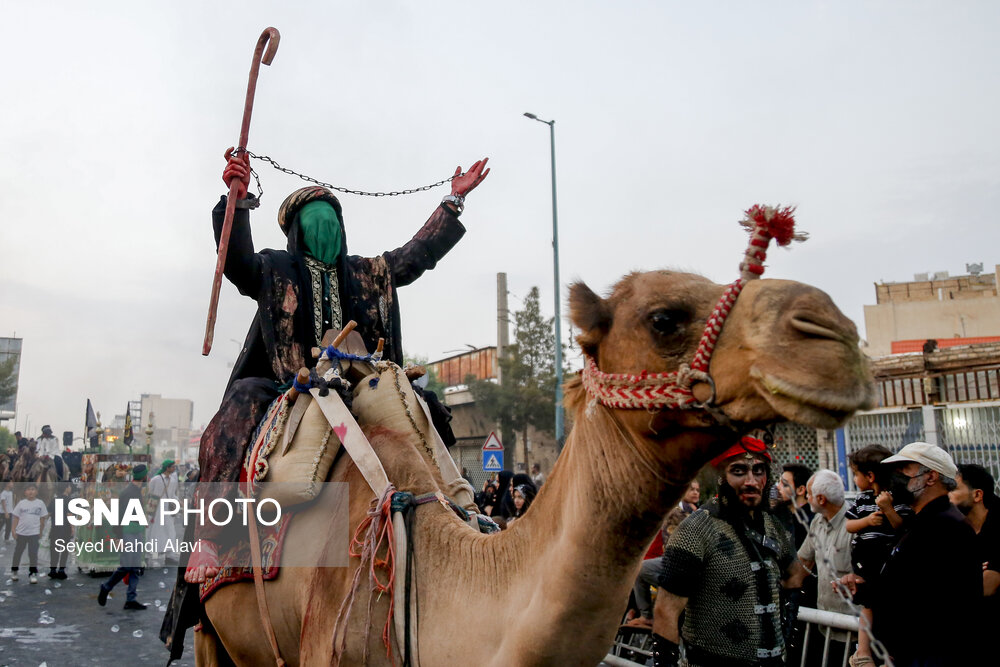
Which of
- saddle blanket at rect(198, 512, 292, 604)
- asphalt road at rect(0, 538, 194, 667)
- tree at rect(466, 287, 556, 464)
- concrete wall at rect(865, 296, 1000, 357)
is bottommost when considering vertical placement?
asphalt road at rect(0, 538, 194, 667)

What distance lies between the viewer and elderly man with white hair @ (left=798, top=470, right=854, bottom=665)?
5.49m

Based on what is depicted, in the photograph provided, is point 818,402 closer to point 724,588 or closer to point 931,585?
point 724,588

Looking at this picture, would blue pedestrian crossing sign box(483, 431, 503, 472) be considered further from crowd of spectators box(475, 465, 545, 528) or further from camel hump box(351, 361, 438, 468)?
camel hump box(351, 361, 438, 468)

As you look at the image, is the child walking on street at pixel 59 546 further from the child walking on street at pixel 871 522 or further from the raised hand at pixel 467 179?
the child walking on street at pixel 871 522

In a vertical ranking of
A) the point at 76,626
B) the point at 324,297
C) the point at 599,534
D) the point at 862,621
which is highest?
the point at 324,297

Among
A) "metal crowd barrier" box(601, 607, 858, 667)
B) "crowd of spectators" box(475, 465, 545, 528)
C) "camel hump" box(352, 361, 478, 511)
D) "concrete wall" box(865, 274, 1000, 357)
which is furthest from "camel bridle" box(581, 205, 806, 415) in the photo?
"concrete wall" box(865, 274, 1000, 357)

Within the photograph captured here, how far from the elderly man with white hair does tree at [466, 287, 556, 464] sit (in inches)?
948

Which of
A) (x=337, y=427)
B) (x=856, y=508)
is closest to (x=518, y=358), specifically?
(x=856, y=508)

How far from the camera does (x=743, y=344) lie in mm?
1926

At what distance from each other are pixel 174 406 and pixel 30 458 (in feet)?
587

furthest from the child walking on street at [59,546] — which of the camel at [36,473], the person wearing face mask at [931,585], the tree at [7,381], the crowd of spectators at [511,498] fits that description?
the tree at [7,381]

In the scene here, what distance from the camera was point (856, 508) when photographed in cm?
530

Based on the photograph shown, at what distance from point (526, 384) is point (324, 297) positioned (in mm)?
27288

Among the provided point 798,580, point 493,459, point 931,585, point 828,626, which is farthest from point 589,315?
point 493,459
